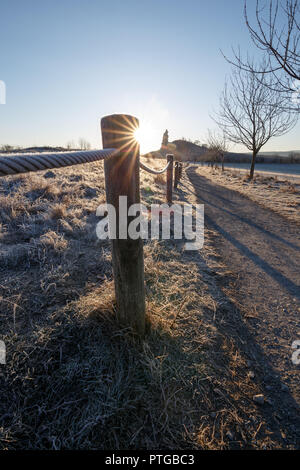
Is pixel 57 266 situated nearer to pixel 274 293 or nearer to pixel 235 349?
pixel 235 349

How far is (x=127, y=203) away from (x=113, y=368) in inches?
38.9

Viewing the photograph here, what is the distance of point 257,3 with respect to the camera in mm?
3420

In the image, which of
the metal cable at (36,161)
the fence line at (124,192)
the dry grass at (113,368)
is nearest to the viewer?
the metal cable at (36,161)

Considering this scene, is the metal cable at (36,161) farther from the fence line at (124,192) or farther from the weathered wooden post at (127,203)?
the weathered wooden post at (127,203)

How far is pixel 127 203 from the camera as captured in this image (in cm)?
119

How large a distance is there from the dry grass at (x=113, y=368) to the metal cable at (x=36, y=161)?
107 centimetres

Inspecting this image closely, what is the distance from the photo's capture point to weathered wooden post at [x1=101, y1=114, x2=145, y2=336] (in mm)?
1140

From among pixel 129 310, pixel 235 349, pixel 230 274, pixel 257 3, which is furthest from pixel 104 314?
pixel 257 3

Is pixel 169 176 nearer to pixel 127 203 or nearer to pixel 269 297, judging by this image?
pixel 269 297

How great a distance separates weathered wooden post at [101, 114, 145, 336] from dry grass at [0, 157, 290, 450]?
0.68 feet

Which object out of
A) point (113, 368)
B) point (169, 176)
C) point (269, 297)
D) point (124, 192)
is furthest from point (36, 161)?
point (169, 176)

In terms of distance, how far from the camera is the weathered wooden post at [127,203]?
44.9 inches

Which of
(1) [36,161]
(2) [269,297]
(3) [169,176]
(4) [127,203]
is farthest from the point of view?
(3) [169,176]

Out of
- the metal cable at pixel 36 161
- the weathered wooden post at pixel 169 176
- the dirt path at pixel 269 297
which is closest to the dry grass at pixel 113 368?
the dirt path at pixel 269 297
